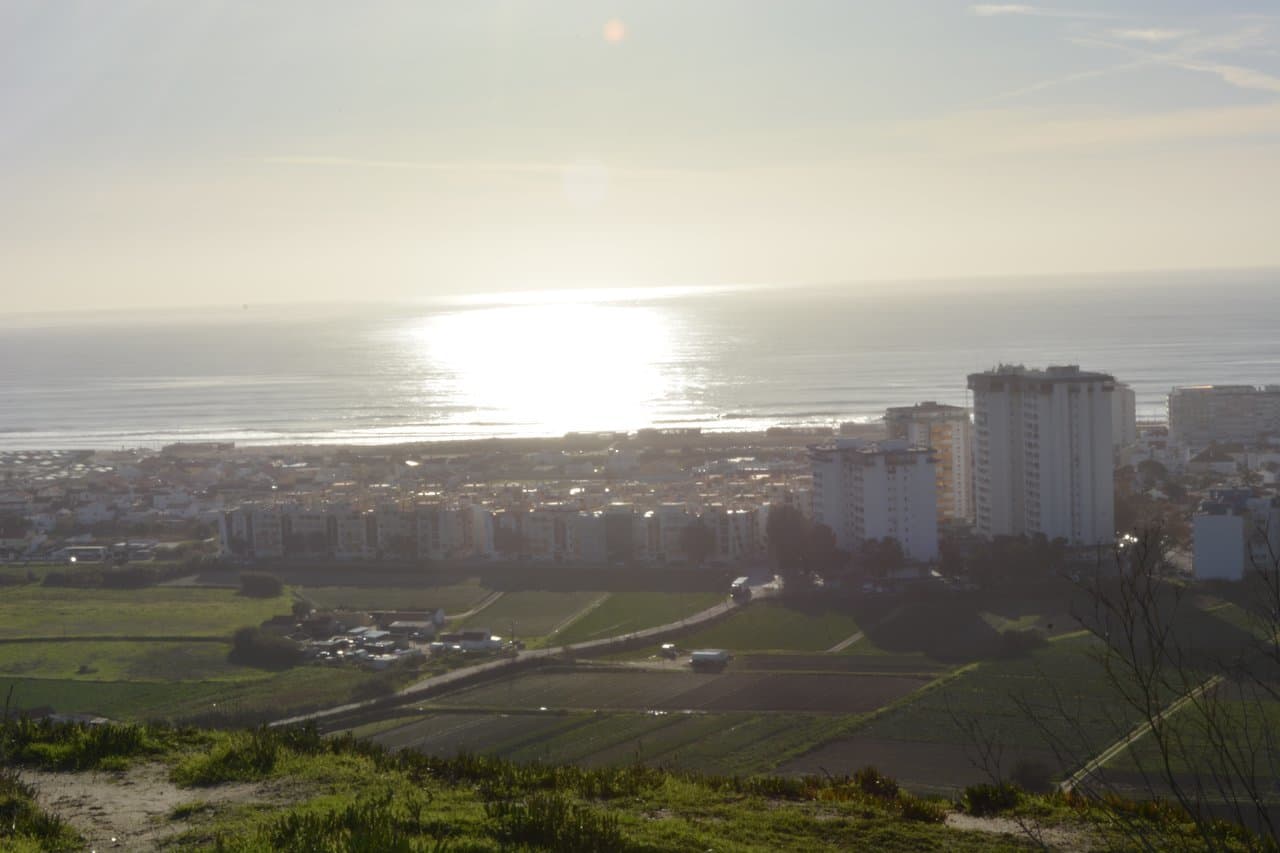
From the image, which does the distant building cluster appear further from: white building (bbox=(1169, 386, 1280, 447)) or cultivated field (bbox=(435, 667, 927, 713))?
white building (bbox=(1169, 386, 1280, 447))

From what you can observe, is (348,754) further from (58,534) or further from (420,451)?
(420,451)

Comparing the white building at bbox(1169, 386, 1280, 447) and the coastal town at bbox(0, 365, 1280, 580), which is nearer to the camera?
the coastal town at bbox(0, 365, 1280, 580)

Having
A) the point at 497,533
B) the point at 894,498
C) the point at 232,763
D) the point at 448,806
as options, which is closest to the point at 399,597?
the point at 497,533

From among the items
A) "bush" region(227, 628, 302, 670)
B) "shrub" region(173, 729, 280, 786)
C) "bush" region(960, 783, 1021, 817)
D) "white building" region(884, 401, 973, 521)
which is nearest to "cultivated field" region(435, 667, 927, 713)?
"bush" region(227, 628, 302, 670)

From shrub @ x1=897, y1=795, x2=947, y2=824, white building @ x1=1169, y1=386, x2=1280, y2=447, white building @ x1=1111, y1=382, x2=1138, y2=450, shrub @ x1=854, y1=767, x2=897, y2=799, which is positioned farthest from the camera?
white building @ x1=1169, y1=386, x2=1280, y2=447

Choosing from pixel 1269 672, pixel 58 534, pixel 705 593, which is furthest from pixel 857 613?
pixel 58 534

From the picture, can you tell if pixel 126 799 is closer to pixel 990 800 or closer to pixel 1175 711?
pixel 990 800
